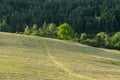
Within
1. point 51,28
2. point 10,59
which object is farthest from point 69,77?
point 51,28

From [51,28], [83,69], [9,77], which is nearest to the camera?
[9,77]

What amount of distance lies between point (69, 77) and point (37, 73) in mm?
3019

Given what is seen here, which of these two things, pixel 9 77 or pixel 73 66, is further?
pixel 73 66


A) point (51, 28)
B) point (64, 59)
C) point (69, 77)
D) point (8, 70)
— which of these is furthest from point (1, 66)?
point (51, 28)

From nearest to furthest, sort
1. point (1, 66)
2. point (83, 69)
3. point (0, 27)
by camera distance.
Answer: point (1, 66)
point (83, 69)
point (0, 27)

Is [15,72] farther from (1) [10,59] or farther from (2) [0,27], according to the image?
(2) [0,27]

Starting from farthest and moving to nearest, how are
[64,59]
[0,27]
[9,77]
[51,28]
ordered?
1. [51,28]
2. [0,27]
3. [64,59]
4. [9,77]

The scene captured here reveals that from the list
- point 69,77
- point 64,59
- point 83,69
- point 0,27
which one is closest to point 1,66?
point 69,77

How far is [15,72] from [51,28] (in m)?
157

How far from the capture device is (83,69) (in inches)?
1537

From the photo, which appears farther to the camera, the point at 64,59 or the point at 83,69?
the point at 64,59

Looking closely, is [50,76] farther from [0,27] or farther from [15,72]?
[0,27]

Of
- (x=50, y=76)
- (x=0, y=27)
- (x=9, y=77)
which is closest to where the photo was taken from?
(x=9, y=77)

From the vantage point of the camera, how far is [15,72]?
105ft
